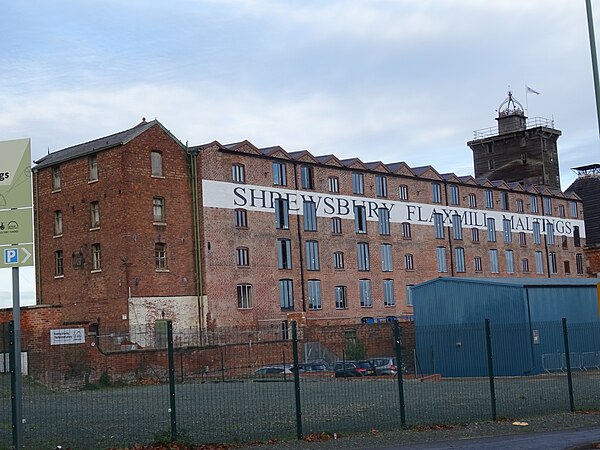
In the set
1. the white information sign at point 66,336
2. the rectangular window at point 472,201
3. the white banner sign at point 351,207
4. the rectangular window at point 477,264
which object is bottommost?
the white information sign at point 66,336

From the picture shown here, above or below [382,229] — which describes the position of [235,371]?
below

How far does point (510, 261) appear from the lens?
7431cm

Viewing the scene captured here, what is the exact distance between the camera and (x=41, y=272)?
55.7m

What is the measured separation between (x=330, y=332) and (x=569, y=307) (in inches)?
540

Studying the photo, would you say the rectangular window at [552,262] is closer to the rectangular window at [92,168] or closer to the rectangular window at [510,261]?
the rectangular window at [510,261]

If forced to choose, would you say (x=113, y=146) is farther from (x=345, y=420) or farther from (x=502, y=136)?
(x=502, y=136)

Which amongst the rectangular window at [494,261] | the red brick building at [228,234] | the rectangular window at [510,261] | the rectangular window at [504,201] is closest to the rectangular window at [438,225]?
the red brick building at [228,234]

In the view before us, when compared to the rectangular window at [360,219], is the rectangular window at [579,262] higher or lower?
lower

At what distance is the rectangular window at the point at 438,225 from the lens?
67.8 m

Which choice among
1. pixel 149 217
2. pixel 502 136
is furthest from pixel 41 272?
pixel 502 136

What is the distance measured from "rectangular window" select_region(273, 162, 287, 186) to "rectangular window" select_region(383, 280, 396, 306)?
11752 mm

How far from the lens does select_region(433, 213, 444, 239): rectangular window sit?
67812mm

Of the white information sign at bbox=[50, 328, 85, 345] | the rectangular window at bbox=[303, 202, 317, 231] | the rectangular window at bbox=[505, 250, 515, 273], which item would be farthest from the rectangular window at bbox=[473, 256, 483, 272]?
the white information sign at bbox=[50, 328, 85, 345]

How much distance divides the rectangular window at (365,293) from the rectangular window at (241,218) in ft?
35.7
